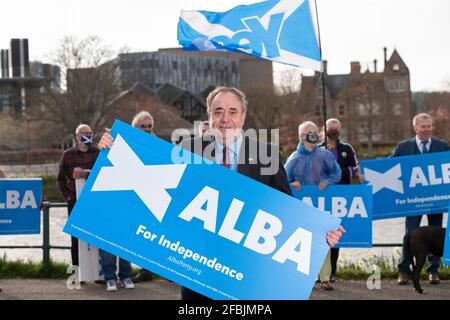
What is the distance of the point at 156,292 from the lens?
9.64m

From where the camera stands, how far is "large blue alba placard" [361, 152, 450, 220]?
10.4 meters

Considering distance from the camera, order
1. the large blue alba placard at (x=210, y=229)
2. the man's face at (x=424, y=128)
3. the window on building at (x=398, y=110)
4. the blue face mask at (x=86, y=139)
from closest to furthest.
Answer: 1. the large blue alba placard at (x=210, y=229)
2. the blue face mask at (x=86, y=139)
3. the man's face at (x=424, y=128)
4. the window on building at (x=398, y=110)

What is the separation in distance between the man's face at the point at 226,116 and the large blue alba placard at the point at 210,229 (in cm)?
22

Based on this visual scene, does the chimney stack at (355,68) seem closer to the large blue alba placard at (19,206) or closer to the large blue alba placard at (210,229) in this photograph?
the large blue alba placard at (19,206)

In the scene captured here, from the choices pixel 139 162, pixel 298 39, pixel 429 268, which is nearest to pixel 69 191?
pixel 298 39

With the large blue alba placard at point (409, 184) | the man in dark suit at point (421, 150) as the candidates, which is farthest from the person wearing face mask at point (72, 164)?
the man in dark suit at point (421, 150)

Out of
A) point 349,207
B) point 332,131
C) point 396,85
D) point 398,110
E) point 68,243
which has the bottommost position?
point 68,243

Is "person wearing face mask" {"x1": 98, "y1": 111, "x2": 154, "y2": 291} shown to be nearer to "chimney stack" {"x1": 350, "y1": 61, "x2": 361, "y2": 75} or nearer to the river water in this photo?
the river water

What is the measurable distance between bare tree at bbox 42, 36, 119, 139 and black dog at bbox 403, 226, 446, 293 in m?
65.1

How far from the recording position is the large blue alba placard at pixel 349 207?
10.0 meters

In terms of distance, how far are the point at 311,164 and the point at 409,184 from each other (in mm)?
1474

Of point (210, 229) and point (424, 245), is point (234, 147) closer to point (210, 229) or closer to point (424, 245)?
point (210, 229)

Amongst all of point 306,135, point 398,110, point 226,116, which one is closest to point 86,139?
point 306,135
